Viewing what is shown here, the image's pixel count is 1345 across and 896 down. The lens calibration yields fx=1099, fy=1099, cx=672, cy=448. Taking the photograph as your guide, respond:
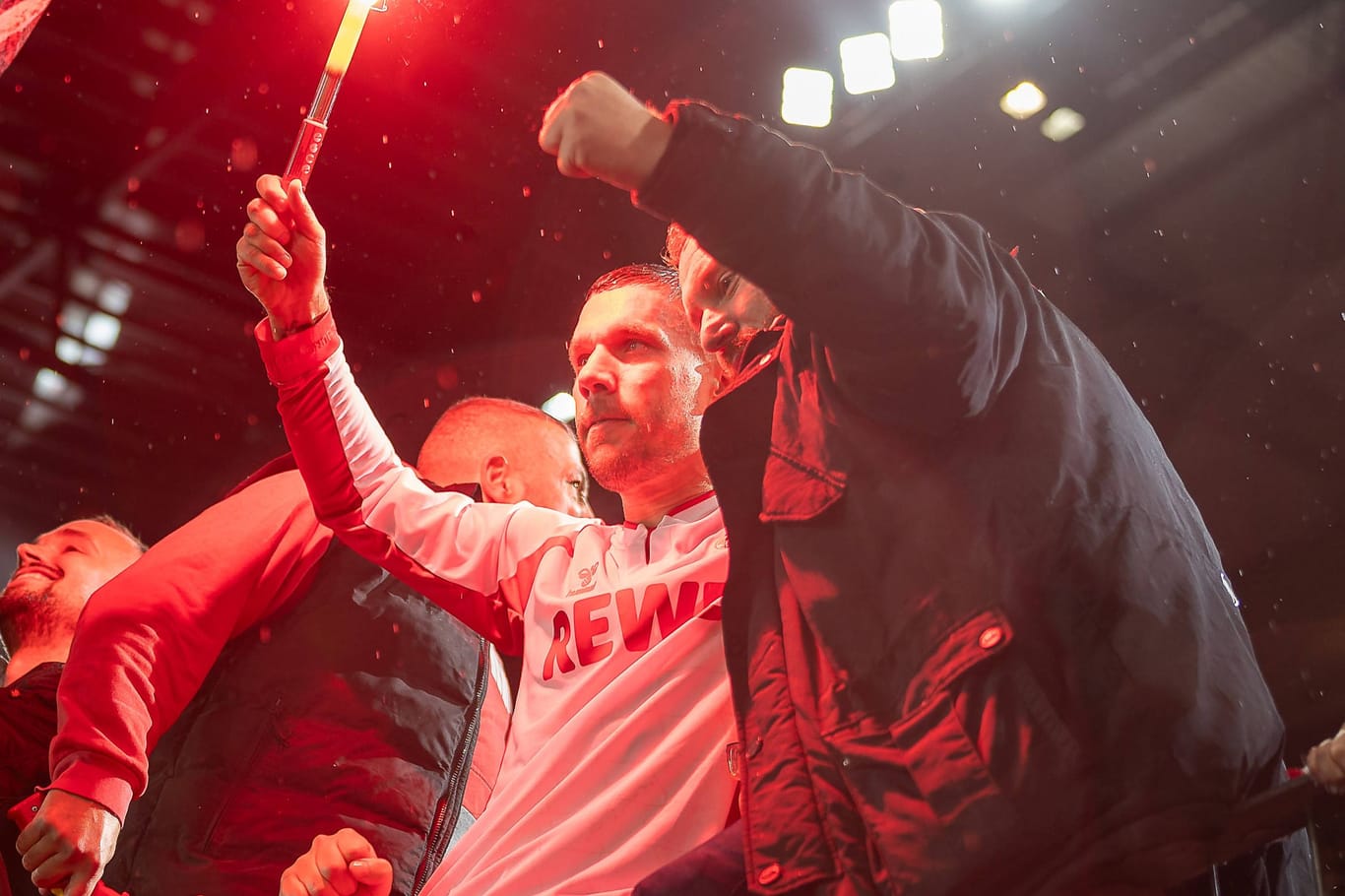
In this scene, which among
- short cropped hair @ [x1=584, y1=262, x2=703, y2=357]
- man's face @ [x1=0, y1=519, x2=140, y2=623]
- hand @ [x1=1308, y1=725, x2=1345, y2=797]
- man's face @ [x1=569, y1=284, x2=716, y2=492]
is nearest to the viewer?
hand @ [x1=1308, y1=725, x2=1345, y2=797]

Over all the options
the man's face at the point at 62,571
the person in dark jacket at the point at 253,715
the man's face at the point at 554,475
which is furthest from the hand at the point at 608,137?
the man's face at the point at 62,571

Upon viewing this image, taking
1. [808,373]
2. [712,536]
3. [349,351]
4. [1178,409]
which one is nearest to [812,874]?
[808,373]

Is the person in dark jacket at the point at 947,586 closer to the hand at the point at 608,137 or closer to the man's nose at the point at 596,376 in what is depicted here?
the hand at the point at 608,137

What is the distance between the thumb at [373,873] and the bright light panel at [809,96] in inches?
84.1

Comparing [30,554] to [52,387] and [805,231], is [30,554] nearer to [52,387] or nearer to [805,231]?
[52,387]

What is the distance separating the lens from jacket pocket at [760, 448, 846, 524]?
1.17 metres

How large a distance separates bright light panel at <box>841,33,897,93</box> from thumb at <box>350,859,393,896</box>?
7.28ft

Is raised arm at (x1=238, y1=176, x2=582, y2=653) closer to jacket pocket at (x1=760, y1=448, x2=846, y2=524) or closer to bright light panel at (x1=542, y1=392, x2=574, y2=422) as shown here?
jacket pocket at (x1=760, y1=448, x2=846, y2=524)

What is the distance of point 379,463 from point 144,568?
0.56 metres

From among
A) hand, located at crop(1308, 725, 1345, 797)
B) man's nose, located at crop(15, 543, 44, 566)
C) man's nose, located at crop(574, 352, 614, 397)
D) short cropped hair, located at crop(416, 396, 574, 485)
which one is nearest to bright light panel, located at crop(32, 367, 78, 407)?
man's nose, located at crop(15, 543, 44, 566)

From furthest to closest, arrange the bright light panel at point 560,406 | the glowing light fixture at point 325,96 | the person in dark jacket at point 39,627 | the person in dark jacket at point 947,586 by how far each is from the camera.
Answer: the bright light panel at point 560,406 < the person in dark jacket at point 39,627 < the glowing light fixture at point 325,96 < the person in dark jacket at point 947,586

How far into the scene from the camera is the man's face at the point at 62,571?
2.81 meters

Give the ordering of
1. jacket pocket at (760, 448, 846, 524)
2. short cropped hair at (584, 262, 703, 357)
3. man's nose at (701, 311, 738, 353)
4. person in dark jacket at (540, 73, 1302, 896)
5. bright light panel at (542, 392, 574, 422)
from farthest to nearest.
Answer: bright light panel at (542, 392, 574, 422)
short cropped hair at (584, 262, 703, 357)
man's nose at (701, 311, 738, 353)
jacket pocket at (760, 448, 846, 524)
person in dark jacket at (540, 73, 1302, 896)

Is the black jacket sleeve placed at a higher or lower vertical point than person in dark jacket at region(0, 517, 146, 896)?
higher
